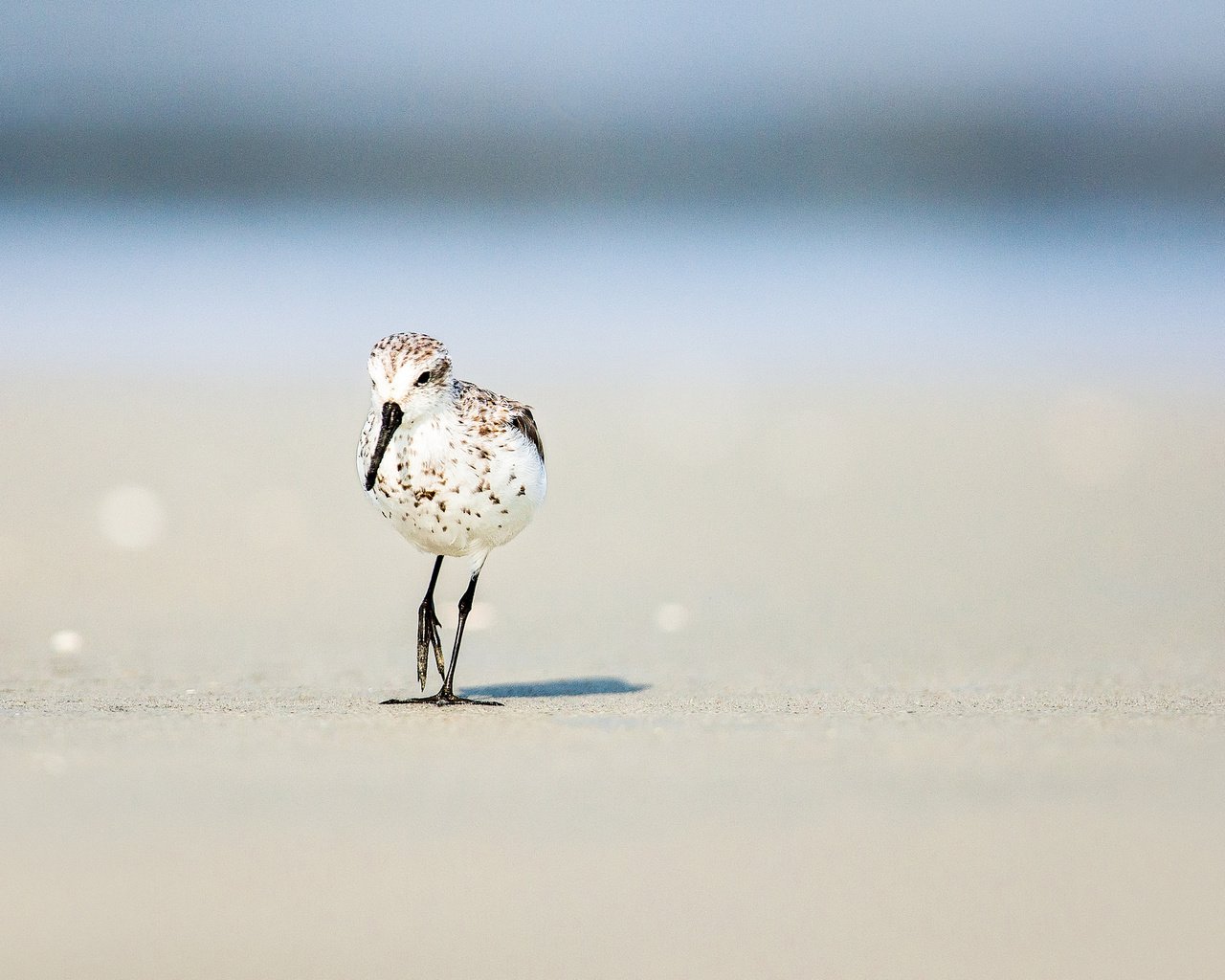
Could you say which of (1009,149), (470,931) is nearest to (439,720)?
(470,931)

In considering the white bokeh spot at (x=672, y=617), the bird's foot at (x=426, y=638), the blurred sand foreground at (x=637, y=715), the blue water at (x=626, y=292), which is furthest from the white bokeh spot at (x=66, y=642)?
the blue water at (x=626, y=292)

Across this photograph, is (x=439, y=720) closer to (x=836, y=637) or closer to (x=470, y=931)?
(x=470, y=931)

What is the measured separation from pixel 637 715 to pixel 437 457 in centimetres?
87

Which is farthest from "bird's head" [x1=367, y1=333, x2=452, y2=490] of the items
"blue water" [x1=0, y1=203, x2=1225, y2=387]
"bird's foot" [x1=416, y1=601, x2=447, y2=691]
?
"blue water" [x1=0, y1=203, x2=1225, y2=387]

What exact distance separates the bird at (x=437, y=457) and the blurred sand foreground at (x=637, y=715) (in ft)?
1.71

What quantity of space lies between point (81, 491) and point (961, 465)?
4.56m

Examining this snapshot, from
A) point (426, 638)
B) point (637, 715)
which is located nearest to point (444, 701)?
point (426, 638)

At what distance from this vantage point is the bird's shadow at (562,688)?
4551 millimetres

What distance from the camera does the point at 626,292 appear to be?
1445 cm

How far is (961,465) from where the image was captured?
8.32 metres

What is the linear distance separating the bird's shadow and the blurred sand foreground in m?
0.03

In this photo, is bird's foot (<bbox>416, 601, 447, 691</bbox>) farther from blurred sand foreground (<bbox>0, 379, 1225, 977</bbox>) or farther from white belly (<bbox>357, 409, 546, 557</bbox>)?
white belly (<bbox>357, 409, 546, 557</bbox>)

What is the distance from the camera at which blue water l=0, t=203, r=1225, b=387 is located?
37.2 ft

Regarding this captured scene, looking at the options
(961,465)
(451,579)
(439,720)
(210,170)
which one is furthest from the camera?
(210,170)
